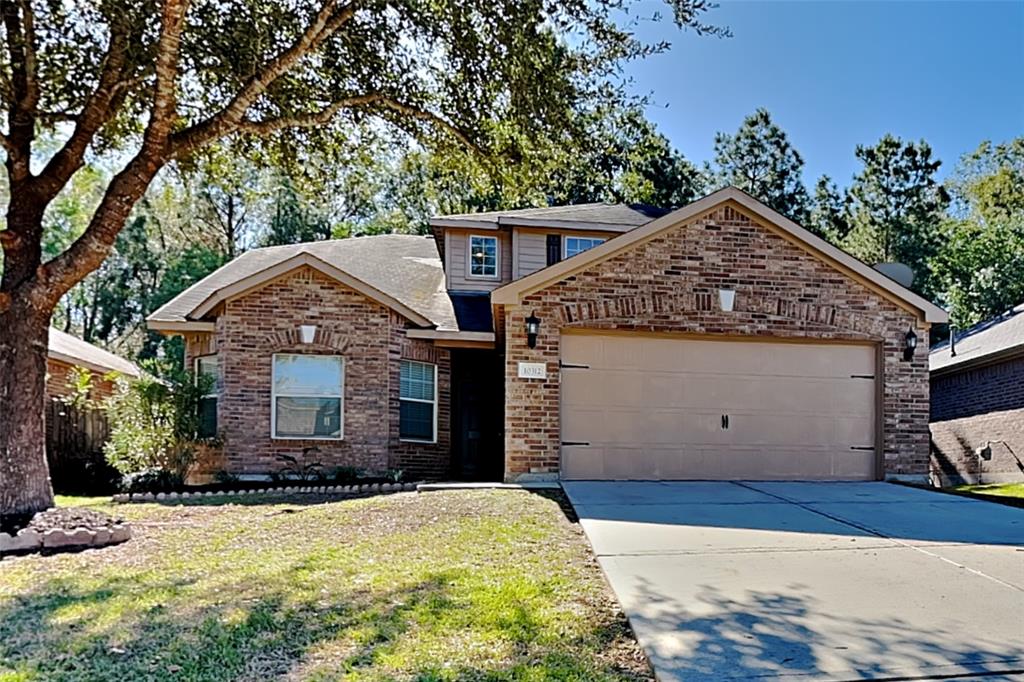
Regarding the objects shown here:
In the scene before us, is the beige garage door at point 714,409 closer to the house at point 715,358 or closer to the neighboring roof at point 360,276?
the house at point 715,358

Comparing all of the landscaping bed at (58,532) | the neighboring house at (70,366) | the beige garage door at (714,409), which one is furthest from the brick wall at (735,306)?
the neighboring house at (70,366)

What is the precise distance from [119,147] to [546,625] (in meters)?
10.3

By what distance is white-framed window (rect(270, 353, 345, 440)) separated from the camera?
11000mm

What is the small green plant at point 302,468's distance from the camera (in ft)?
35.3

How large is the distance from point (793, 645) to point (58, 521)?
6.53 metres

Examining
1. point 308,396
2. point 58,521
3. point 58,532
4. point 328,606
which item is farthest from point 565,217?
point 328,606

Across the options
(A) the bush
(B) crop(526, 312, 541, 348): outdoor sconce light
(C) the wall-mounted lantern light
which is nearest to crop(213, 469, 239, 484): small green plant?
(A) the bush

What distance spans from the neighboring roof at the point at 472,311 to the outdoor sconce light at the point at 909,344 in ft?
20.4

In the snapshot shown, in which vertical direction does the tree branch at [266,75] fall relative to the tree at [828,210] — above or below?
below

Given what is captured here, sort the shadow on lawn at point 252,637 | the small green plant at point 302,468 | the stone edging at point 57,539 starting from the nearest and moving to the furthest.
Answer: the shadow on lawn at point 252,637
the stone edging at point 57,539
the small green plant at point 302,468

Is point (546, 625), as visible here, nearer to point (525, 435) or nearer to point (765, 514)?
point (765, 514)

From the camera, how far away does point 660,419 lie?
9.53 metres

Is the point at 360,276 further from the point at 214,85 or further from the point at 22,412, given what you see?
the point at 22,412

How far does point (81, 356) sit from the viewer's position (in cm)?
1505
